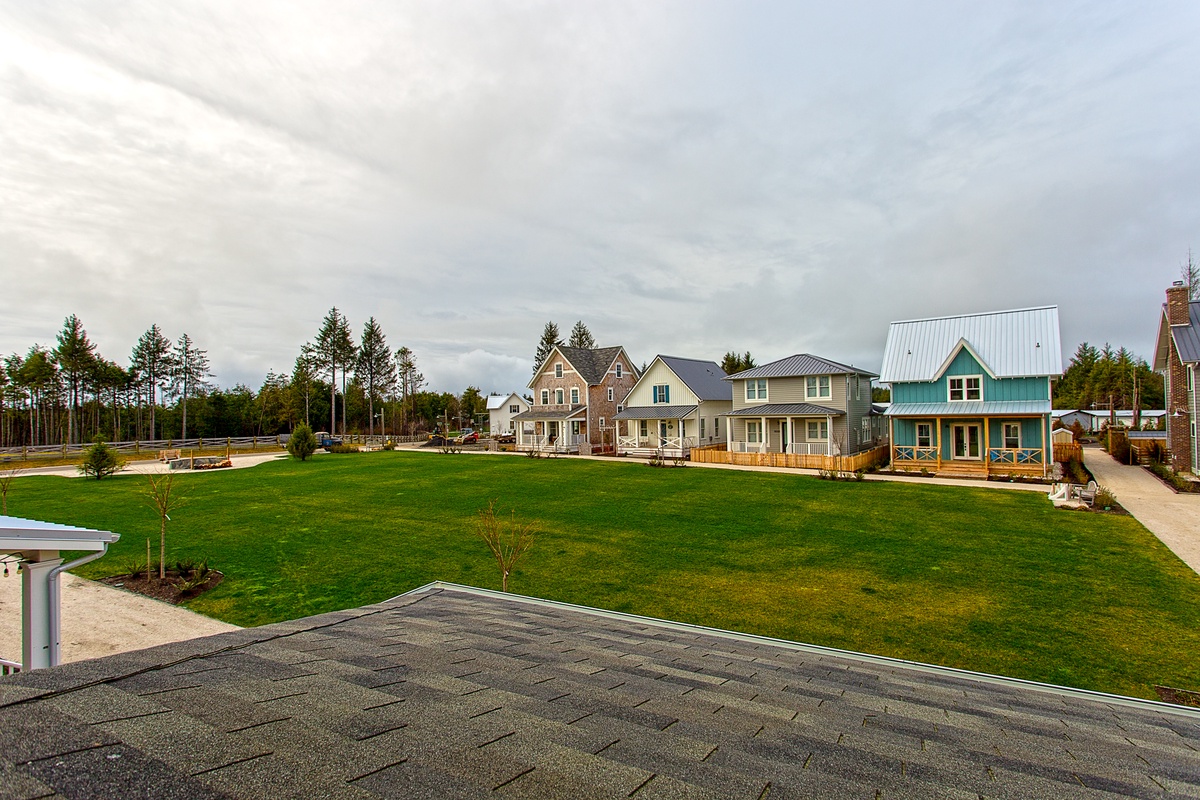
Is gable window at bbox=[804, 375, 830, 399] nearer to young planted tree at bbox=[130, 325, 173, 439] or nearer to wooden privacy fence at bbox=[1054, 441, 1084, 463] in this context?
wooden privacy fence at bbox=[1054, 441, 1084, 463]

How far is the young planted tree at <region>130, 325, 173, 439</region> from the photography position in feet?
200

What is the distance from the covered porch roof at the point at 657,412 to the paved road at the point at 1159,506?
21.5m

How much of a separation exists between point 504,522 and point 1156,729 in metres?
14.7

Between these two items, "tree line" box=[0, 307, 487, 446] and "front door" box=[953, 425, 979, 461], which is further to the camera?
"tree line" box=[0, 307, 487, 446]

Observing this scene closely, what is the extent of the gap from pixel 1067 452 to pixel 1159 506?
1509 cm

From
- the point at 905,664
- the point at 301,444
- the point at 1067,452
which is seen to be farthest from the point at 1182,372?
the point at 301,444

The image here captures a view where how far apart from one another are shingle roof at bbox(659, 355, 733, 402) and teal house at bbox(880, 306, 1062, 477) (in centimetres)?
1210

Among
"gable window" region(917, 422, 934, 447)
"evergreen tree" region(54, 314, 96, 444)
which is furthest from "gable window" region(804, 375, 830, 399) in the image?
"evergreen tree" region(54, 314, 96, 444)

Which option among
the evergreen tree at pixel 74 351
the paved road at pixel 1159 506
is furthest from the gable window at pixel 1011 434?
the evergreen tree at pixel 74 351

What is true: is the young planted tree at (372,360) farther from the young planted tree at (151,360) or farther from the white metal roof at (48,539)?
the white metal roof at (48,539)

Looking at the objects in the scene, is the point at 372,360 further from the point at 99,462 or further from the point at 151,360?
the point at 99,462

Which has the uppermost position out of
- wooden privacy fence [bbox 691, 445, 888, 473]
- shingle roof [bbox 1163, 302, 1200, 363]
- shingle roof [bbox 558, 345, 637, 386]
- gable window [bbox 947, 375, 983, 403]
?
shingle roof [bbox 558, 345, 637, 386]

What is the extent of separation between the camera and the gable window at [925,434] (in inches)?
1131

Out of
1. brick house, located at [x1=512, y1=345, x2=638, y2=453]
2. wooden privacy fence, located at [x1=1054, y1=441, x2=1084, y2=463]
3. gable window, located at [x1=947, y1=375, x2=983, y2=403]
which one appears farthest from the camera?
brick house, located at [x1=512, y1=345, x2=638, y2=453]
